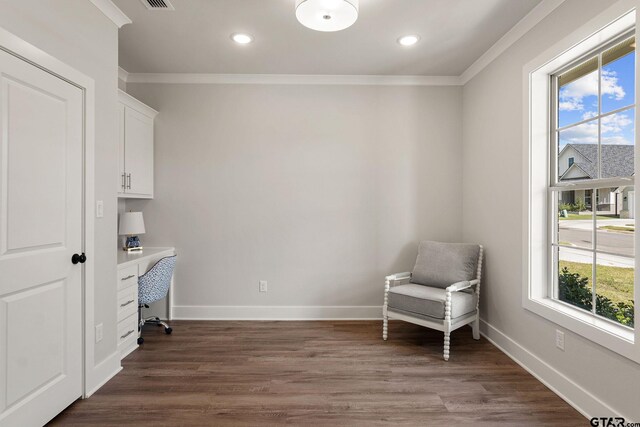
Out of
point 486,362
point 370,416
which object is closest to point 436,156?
point 486,362

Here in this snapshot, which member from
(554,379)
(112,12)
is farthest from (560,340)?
(112,12)

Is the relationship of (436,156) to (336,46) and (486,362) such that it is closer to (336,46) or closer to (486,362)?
(336,46)

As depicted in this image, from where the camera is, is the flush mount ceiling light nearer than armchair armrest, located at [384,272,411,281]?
Yes

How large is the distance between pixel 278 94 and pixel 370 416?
3.11 meters

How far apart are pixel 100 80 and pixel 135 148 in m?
1.06

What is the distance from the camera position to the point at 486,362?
9.04ft

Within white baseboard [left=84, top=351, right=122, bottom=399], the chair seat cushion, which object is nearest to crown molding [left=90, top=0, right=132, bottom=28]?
white baseboard [left=84, top=351, right=122, bottom=399]

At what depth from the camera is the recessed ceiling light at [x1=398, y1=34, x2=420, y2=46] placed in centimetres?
288

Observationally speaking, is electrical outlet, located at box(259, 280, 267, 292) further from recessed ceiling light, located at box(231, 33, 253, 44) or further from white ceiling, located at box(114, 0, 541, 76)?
recessed ceiling light, located at box(231, 33, 253, 44)

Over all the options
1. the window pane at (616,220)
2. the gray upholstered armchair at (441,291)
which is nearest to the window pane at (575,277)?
the window pane at (616,220)

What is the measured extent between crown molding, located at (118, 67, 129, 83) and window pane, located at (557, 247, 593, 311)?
4.28 meters

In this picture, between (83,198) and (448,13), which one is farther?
(448,13)

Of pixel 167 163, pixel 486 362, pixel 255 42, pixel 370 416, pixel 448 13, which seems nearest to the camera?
pixel 370 416

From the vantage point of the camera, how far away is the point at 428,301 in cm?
294
